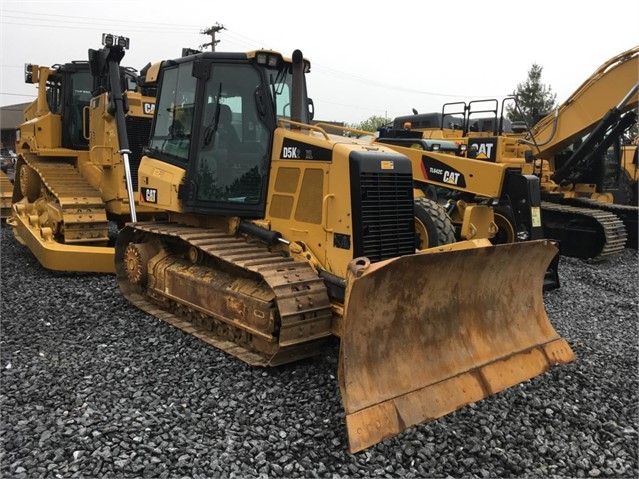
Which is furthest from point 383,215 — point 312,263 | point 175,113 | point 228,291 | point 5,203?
point 5,203

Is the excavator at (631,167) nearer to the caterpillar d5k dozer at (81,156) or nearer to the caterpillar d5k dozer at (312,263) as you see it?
the caterpillar d5k dozer at (312,263)

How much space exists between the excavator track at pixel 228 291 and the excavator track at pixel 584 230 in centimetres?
754

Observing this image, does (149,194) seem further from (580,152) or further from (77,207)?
(580,152)

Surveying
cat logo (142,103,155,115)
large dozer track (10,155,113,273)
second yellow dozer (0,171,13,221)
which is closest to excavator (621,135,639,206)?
cat logo (142,103,155,115)

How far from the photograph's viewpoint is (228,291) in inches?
189

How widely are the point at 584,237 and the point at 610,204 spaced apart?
1813mm

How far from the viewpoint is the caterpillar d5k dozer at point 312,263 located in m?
3.87

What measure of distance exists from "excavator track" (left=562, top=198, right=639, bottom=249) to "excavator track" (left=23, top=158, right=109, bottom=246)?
9174 mm

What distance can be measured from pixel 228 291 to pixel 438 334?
1830mm

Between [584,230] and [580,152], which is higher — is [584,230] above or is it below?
below

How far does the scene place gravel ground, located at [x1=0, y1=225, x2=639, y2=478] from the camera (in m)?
3.28

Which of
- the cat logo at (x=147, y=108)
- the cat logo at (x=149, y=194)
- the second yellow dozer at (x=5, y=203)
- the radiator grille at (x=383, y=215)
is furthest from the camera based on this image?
the second yellow dozer at (x=5, y=203)

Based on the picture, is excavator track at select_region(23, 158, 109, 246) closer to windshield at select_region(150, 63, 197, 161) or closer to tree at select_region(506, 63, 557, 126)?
windshield at select_region(150, 63, 197, 161)

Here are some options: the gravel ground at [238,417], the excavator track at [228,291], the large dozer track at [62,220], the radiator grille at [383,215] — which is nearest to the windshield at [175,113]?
the excavator track at [228,291]
